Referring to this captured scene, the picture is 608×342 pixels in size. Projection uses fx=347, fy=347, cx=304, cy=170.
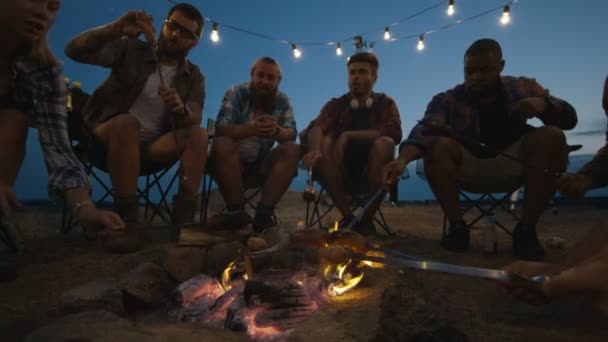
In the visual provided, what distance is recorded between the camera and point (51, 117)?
144 centimetres

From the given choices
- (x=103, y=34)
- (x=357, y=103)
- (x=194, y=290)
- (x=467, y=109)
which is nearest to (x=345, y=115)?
(x=357, y=103)

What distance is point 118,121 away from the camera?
2477mm

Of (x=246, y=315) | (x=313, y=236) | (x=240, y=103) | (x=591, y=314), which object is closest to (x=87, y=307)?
(x=246, y=315)

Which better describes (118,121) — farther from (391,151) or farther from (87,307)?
(391,151)

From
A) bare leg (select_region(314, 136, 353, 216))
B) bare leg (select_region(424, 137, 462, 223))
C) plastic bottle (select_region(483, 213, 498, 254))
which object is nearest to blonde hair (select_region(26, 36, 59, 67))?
bare leg (select_region(314, 136, 353, 216))

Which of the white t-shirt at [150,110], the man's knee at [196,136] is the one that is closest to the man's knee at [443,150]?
the man's knee at [196,136]

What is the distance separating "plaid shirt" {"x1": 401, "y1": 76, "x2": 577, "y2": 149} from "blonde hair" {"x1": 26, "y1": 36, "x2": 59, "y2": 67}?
2.39m

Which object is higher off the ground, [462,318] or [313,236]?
[313,236]

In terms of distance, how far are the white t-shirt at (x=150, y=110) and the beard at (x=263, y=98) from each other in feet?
2.92

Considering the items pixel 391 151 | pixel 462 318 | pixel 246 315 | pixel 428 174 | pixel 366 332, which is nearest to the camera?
pixel 366 332

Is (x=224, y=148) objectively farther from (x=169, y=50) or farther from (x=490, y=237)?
(x=490, y=237)

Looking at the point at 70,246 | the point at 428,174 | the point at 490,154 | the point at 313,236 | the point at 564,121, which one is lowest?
the point at 70,246

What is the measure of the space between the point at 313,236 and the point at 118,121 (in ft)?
5.54

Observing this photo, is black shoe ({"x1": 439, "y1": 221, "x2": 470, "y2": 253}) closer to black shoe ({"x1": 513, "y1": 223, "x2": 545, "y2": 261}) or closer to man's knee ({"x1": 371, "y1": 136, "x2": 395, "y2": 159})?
black shoe ({"x1": 513, "y1": 223, "x2": 545, "y2": 261})
